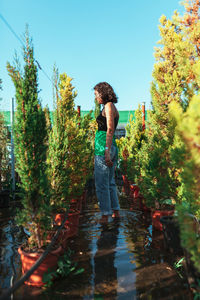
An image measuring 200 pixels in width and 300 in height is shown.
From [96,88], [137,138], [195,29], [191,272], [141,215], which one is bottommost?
Answer: [141,215]

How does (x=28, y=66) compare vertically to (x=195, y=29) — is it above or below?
below

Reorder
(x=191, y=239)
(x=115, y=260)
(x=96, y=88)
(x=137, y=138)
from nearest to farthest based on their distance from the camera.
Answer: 1. (x=191, y=239)
2. (x=115, y=260)
3. (x=96, y=88)
4. (x=137, y=138)

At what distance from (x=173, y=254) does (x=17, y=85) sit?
2.73 metres

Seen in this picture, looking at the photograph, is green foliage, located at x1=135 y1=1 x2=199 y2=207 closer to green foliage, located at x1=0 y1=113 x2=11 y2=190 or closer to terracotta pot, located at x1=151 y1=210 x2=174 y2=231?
terracotta pot, located at x1=151 y1=210 x2=174 y2=231

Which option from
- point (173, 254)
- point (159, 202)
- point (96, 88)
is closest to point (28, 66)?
point (96, 88)

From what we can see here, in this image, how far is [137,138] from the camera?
324 inches

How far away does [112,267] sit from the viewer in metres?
2.64

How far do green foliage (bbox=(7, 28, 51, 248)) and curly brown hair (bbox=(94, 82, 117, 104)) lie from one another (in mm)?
1466

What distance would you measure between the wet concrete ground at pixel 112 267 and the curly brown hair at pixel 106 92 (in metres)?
2.13

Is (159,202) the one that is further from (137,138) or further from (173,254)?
(137,138)

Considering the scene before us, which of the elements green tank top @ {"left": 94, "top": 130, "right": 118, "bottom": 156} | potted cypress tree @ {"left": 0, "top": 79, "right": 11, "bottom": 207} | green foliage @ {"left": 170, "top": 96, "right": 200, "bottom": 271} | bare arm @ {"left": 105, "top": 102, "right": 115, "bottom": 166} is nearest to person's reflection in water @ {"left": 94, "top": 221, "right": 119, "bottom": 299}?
green foliage @ {"left": 170, "top": 96, "right": 200, "bottom": 271}

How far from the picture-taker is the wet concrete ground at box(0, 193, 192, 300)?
2129 millimetres

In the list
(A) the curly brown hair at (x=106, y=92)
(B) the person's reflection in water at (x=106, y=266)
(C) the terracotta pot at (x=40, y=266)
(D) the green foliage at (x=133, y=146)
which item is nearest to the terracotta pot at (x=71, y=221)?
(B) the person's reflection in water at (x=106, y=266)

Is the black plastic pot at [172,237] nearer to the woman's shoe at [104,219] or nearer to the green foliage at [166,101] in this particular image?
the green foliage at [166,101]
